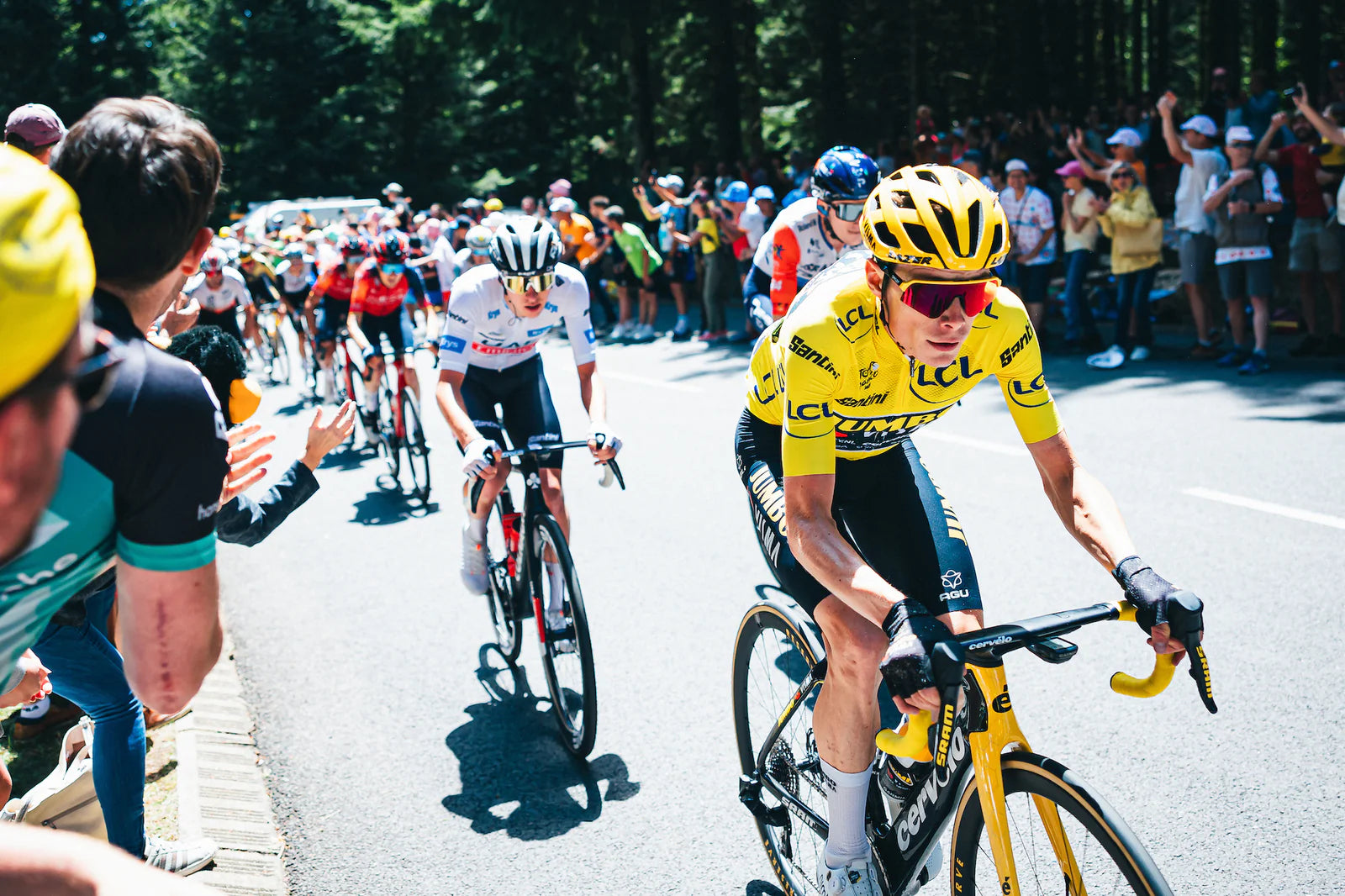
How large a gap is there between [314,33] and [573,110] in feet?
30.2

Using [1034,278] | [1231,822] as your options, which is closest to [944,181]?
[1231,822]

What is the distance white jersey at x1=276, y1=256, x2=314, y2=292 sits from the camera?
1548 cm

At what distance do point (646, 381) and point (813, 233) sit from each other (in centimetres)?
751

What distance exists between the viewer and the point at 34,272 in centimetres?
117

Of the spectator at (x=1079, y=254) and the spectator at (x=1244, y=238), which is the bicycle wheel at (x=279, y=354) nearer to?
the spectator at (x=1079, y=254)

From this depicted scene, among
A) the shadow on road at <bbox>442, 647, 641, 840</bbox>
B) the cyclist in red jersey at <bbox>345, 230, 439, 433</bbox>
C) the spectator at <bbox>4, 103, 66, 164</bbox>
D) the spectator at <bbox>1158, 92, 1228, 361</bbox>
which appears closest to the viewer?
the shadow on road at <bbox>442, 647, 641, 840</bbox>

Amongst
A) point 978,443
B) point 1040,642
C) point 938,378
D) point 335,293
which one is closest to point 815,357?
point 938,378

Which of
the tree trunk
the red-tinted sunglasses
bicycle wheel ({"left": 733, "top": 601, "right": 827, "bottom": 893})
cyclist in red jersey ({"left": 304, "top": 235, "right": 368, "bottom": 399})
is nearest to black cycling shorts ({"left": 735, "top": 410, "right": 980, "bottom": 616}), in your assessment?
bicycle wheel ({"left": 733, "top": 601, "right": 827, "bottom": 893})

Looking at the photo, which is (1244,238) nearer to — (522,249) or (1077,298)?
(1077,298)

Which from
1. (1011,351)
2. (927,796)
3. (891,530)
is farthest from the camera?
(891,530)

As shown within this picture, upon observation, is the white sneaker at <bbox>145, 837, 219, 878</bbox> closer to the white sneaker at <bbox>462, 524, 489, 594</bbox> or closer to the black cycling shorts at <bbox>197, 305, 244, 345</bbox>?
the white sneaker at <bbox>462, 524, 489, 594</bbox>

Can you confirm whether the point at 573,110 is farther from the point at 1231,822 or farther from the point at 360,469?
the point at 1231,822

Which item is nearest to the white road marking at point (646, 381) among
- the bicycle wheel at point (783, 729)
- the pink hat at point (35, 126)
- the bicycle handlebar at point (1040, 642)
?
the pink hat at point (35, 126)

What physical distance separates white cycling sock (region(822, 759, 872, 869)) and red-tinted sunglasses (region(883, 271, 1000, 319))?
3.99 ft
